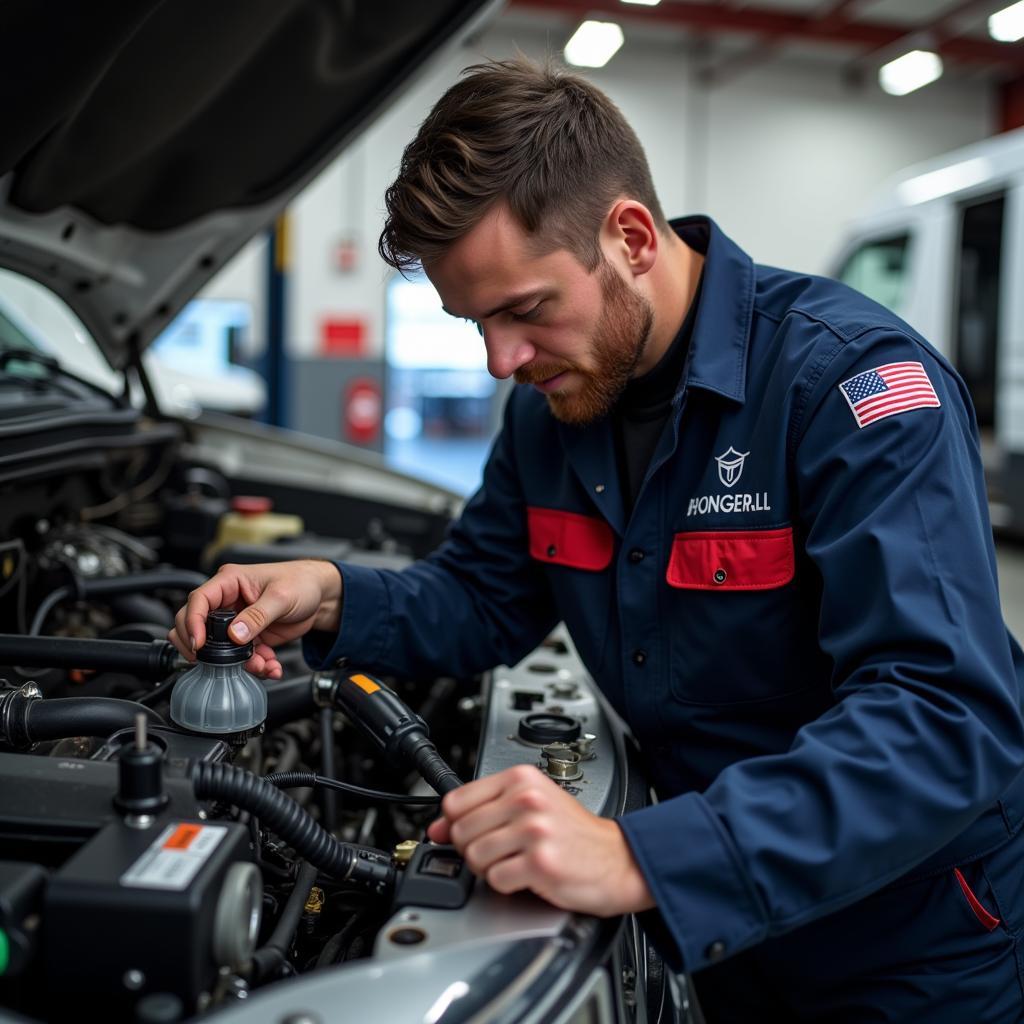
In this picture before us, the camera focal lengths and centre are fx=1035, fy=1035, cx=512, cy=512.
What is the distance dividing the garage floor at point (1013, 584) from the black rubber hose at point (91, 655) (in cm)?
332

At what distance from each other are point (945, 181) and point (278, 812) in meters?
6.14

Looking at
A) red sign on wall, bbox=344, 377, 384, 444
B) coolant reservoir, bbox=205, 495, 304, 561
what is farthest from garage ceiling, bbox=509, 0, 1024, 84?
coolant reservoir, bbox=205, 495, 304, 561

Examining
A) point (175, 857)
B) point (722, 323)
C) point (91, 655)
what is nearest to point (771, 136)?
point (722, 323)

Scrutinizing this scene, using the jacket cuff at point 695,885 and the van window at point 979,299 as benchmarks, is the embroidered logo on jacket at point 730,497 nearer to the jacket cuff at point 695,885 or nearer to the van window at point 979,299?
the jacket cuff at point 695,885

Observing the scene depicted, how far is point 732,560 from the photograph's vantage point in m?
1.11

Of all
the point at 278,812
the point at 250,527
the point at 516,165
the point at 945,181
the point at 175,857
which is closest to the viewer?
the point at 175,857

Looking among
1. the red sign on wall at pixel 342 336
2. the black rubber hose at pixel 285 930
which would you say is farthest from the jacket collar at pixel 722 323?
the red sign on wall at pixel 342 336

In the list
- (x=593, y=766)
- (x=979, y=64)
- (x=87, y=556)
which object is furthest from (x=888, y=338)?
(x=979, y=64)

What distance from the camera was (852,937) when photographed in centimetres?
107

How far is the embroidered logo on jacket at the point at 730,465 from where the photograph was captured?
1.12 meters

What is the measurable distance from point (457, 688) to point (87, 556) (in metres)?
0.63

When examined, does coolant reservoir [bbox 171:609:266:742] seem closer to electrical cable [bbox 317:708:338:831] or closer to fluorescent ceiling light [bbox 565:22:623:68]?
electrical cable [bbox 317:708:338:831]

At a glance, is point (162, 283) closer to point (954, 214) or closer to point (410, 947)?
point (410, 947)

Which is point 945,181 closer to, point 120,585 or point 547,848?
point 120,585
